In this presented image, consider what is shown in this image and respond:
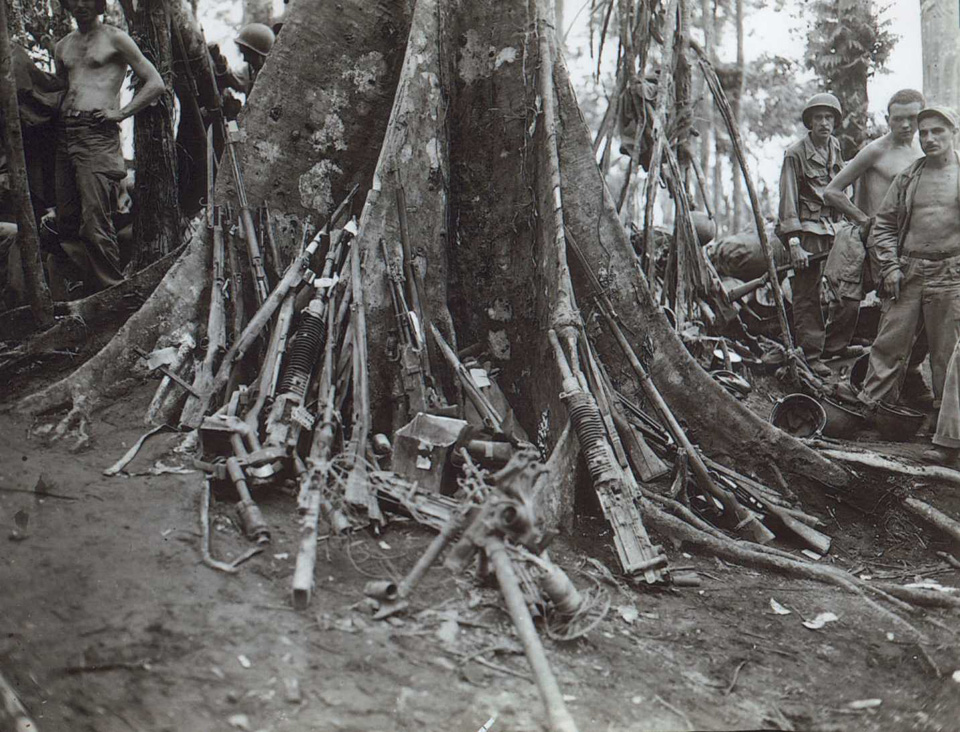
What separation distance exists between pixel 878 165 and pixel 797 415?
8.13ft

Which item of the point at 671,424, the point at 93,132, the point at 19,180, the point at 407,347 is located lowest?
the point at 671,424

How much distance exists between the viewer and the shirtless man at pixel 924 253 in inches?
218

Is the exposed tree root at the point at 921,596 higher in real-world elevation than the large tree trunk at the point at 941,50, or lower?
lower

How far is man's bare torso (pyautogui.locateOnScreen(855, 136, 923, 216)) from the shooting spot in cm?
684

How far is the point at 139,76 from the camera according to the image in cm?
598

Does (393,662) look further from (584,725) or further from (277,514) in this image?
(277,514)

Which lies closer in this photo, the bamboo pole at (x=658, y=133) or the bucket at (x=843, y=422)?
the bucket at (x=843, y=422)

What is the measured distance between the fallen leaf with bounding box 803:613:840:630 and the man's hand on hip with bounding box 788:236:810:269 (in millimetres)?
4588

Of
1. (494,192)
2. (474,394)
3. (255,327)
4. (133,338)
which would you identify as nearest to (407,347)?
(474,394)

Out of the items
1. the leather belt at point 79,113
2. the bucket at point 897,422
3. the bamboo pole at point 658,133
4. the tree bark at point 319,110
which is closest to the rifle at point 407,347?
the tree bark at point 319,110

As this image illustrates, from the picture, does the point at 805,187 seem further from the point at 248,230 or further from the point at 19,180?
the point at 19,180

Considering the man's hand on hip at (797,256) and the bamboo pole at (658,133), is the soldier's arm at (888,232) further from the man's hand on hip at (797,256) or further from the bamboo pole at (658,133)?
the bamboo pole at (658,133)

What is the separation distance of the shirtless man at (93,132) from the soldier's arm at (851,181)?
215 inches

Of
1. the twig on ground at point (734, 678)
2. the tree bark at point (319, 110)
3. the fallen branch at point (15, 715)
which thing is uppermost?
the tree bark at point (319, 110)
